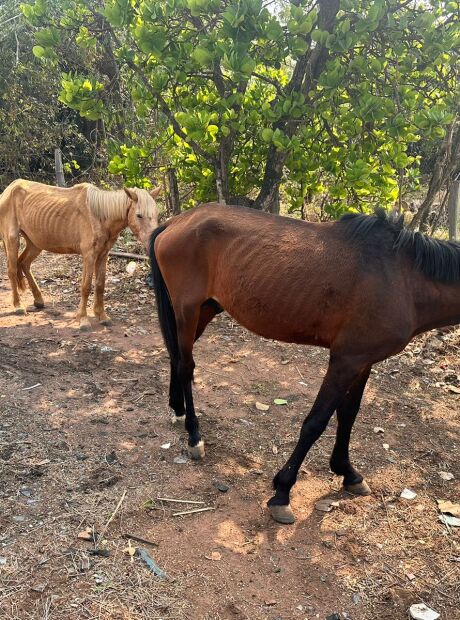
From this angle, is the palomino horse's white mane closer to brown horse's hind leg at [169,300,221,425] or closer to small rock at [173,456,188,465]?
brown horse's hind leg at [169,300,221,425]

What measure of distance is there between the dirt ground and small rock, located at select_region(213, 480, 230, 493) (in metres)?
0.03

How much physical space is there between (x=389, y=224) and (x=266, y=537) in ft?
6.85

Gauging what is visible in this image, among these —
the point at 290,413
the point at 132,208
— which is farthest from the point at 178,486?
the point at 132,208

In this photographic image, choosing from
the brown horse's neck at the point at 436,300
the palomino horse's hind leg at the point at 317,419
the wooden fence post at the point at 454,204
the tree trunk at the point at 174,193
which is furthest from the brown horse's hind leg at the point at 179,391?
the tree trunk at the point at 174,193

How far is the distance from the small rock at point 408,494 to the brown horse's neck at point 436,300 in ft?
4.01

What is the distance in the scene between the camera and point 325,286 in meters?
3.08

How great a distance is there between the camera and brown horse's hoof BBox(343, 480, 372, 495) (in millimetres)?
3441

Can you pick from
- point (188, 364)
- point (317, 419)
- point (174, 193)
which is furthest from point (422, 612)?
point (174, 193)

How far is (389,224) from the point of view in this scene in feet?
10.4

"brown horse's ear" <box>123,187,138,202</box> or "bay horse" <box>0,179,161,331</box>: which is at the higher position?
"brown horse's ear" <box>123,187,138,202</box>

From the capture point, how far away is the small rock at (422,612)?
2.48 meters

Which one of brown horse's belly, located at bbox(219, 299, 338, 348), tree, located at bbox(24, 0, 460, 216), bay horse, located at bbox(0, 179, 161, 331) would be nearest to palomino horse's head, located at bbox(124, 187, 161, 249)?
bay horse, located at bbox(0, 179, 161, 331)

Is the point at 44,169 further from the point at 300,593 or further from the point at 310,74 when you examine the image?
the point at 300,593

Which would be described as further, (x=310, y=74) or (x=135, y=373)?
(x=310, y=74)
